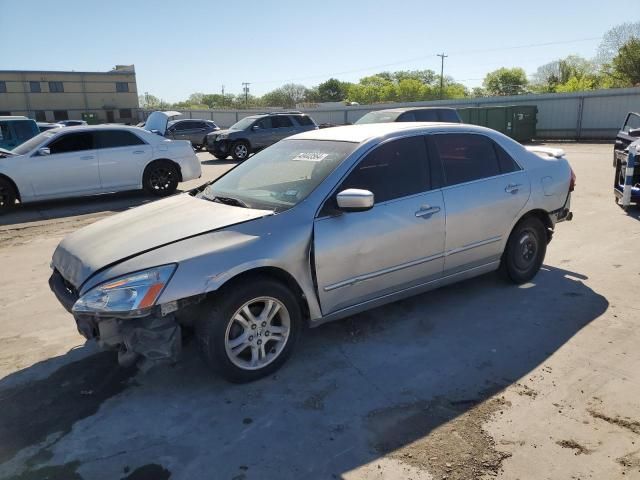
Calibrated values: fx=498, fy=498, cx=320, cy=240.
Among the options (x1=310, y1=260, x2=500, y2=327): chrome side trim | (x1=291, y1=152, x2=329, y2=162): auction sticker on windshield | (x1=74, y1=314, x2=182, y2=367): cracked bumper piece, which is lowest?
(x1=310, y1=260, x2=500, y2=327): chrome side trim

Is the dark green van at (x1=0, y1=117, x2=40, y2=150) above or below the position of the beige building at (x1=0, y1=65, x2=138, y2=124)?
below

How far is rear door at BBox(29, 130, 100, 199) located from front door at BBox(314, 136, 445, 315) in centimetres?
825

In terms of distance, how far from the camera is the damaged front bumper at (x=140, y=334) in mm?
3131

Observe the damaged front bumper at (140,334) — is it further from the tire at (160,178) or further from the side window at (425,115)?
the side window at (425,115)

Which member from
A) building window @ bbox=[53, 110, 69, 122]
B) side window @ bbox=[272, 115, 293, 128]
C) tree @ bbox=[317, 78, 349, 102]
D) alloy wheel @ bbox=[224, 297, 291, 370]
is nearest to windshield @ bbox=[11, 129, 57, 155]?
alloy wheel @ bbox=[224, 297, 291, 370]

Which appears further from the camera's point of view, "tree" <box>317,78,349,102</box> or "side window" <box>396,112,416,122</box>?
"tree" <box>317,78,349,102</box>

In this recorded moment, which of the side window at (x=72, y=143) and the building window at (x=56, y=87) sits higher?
the building window at (x=56, y=87)

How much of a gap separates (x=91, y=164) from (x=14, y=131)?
5738 millimetres

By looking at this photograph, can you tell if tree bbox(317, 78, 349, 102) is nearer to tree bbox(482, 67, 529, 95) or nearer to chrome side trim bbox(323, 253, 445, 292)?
tree bbox(482, 67, 529, 95)

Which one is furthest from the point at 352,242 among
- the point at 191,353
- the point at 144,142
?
the point at 144,142

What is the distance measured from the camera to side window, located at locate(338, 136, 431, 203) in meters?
3.89

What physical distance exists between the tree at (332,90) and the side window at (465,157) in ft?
414

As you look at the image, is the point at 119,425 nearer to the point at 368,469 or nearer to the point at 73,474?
the point at 73,474

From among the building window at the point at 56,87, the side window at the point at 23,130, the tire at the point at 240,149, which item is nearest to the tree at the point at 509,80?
the building window at the point at 56,87
